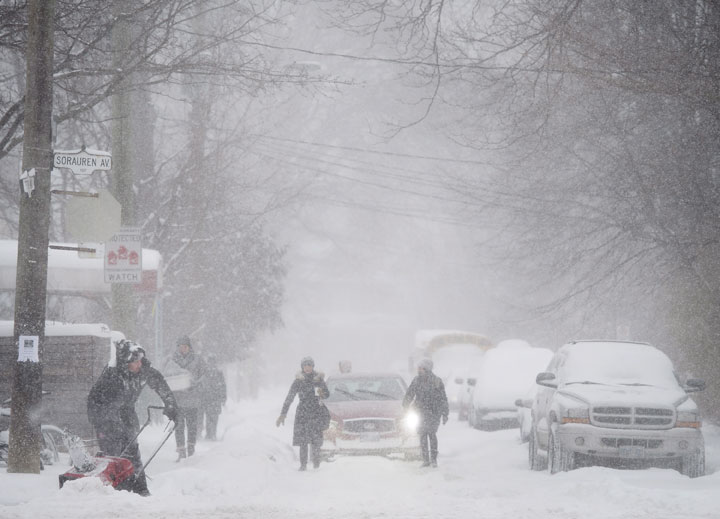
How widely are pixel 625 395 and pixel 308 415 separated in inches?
182

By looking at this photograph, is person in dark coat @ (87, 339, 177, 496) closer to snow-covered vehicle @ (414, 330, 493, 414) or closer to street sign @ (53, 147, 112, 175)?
street sign @ (53, 147, 112, 175)

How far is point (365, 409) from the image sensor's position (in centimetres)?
1772

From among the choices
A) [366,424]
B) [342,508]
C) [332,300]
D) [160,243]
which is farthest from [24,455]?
[332,300]

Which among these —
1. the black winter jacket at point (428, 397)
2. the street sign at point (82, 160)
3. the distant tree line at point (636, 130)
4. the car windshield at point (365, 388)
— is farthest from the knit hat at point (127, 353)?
the car windshield at point (365, 388)

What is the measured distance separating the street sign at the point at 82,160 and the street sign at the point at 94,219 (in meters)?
3.09

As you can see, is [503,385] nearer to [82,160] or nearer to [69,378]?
[69,378]

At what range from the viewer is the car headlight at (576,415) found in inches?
563

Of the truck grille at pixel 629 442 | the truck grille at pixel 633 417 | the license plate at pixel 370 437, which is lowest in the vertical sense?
the license plate at pixel 370 437

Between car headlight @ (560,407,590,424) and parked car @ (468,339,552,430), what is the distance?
1132cm

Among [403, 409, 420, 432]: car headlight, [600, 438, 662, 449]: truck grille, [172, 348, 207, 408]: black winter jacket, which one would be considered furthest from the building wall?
[600, 438, 662, 449]: truck grille

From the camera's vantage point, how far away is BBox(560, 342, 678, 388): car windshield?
15406mm

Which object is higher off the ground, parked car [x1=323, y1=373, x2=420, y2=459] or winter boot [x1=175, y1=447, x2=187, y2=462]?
parked car [x1=323, y1=373, x2=420, y2=459]

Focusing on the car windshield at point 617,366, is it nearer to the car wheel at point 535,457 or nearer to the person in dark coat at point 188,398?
the car wheel at point 535,457

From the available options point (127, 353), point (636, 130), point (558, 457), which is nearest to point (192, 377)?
point (558, 457)
